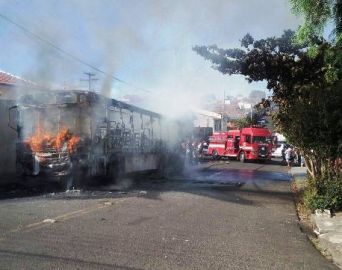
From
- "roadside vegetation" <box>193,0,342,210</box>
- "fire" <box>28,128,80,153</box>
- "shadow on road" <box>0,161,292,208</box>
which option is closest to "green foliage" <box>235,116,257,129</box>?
"shadow on road" <box>0,161,292,208</box>

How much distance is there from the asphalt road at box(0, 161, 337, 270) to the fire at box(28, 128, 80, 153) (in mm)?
1705

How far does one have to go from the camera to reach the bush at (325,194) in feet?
34.4

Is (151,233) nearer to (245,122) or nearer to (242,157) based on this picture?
(242,157)

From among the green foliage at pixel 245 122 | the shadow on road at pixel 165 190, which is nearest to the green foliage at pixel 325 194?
the shadow on road at pixel 165 190

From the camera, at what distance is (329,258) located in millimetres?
6898

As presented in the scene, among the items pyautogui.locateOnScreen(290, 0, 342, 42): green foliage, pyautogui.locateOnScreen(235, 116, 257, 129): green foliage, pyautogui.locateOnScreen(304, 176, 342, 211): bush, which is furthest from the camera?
pyautogui.locateOnScreen(235, 116, 257, 129): green foliage

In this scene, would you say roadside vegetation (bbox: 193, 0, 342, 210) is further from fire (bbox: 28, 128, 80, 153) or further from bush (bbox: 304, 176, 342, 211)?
fire (bbox: 28, 128, 80, 153)

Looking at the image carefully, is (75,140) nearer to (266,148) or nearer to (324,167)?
(324,167)

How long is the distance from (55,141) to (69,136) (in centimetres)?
44

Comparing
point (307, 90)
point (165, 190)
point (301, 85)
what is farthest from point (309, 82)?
point (165, 190)

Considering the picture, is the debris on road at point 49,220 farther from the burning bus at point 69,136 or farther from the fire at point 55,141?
the fire at point 55,141

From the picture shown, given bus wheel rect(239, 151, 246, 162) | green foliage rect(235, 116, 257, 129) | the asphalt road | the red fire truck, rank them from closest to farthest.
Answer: the asphalt road → the red fire truck → bus wheel rect(239, 151, 246, 162) → green foliage rect(235, 116, 257, 129)

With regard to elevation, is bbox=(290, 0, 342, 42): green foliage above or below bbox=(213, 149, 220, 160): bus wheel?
above

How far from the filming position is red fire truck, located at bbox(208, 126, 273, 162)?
34.0m
